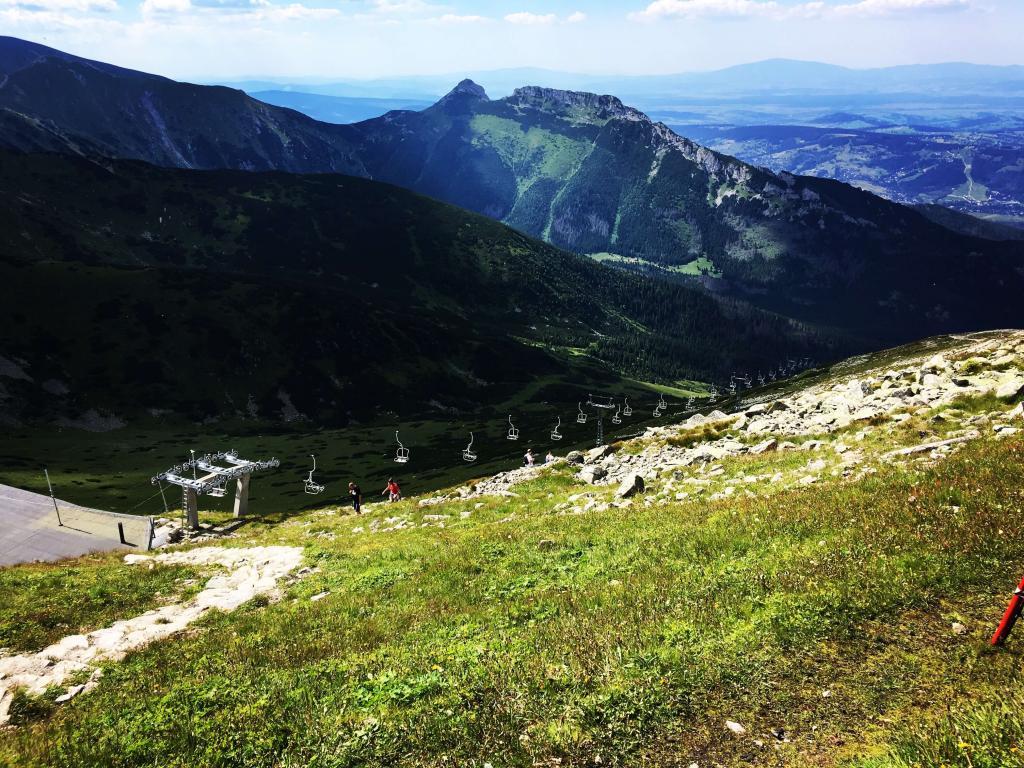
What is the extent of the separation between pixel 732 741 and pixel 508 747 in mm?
3498

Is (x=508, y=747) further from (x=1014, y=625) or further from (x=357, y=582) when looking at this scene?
(x=357, y=582)

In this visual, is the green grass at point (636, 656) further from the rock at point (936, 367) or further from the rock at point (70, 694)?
the rock at point (936, 367)

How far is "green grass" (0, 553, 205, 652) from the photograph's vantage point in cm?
1811

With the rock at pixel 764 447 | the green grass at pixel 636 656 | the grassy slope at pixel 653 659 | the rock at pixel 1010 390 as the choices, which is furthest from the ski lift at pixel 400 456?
the rock at pixel 1010 390

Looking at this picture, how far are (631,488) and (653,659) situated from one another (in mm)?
15848

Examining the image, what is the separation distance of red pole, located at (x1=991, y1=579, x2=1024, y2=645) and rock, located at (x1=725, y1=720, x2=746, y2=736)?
14.7ft

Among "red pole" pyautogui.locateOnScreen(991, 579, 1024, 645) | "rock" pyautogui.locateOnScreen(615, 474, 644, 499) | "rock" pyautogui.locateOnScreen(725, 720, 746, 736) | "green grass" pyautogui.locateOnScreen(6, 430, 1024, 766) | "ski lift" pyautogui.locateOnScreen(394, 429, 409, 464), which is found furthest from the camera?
"ski lift" pyautogui.locateOnScreen(394, 429, 409, 464)

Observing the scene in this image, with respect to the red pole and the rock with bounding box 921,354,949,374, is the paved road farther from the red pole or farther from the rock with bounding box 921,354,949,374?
the rock with bounding box 921,354,949,374

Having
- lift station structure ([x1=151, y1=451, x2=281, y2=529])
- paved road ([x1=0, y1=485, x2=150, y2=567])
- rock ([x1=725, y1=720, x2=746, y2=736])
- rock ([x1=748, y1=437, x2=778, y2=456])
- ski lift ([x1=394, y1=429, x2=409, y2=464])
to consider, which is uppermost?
rock ([x1=725, y1=720, x2=746, y2=736])

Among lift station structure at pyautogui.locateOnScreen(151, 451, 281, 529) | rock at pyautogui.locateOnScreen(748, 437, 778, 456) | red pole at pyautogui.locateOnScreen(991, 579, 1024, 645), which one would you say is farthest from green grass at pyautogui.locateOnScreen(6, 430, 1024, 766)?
lift station structure at pyautogui.locateOnScreen(151, 451, 281, 529)

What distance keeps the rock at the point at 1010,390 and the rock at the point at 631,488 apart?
16.9 m

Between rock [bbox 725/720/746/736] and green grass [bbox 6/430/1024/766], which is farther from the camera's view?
green grass [bbox 6/430/1024/766]

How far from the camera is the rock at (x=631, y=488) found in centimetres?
2622

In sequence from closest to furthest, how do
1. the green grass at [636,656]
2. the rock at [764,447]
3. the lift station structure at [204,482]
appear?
the green grass at [636,656] < the rock at [764,447] < the lift station structure at [204,482]
